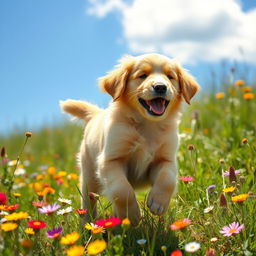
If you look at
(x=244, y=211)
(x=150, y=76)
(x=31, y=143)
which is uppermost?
(x=150, y=76)

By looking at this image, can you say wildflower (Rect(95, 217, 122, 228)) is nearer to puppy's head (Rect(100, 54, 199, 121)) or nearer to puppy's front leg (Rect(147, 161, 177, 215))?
puppy's front leg (Rect(147, 161, 177, 215))

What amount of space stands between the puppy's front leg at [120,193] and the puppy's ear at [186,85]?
83 cm

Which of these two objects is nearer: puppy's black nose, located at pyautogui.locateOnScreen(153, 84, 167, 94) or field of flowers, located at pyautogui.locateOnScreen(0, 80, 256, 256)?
field of flowers, located at pyautogui.locateOnScreen(0, 80, 256, 256)

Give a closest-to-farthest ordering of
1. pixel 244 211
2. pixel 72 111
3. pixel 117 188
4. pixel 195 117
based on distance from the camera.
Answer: pixel 244 211, pixel 117 188, pixel 72 111, pixel 195 117

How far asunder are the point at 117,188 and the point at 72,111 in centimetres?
164

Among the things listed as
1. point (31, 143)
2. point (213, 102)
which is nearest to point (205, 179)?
point (213, 102)

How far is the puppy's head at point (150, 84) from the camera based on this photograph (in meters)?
2.94

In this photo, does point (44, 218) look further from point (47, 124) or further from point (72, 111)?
point (47, 124)

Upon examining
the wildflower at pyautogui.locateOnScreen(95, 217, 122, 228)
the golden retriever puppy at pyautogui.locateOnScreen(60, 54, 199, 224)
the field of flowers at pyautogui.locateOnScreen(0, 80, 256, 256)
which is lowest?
the field of flowers at pyautogui.locateOnScreen(0, 80, 256, 256)

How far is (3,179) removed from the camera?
3402mm

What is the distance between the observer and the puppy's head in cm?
294

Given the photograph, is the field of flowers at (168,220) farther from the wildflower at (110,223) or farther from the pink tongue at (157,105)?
the pink tongue at (157,105)

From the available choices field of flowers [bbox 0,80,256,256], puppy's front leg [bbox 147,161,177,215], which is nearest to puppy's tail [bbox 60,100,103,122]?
field of flowers [bbox 0,80,256,256]

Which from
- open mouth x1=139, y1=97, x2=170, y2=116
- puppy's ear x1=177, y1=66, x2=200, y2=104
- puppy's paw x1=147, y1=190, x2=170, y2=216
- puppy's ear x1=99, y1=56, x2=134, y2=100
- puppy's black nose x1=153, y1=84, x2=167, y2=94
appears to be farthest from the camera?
puppy's ear x1=177, y1=66, x2=200, y2=104
